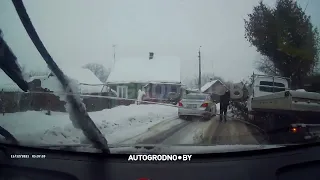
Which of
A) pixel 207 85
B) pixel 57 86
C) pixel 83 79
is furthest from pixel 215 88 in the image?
pixel 57 86

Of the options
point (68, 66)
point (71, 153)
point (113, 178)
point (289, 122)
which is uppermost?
point (68, 66)

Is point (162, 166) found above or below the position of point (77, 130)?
below

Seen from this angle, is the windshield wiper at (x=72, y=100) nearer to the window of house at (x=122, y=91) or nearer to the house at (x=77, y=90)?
the house at (x=77, y=90)

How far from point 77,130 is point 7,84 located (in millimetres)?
722

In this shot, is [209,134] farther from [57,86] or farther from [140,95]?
[57,86]

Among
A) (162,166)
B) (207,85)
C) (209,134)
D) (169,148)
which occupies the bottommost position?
(162,166)

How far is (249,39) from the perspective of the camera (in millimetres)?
2430

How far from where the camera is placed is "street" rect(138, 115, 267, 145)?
2.40 m

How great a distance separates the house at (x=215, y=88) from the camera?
244 centimetres

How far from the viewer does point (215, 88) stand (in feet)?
8.06

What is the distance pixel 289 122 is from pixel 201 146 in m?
0.81

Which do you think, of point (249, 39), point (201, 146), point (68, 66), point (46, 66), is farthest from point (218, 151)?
point (46, 66)

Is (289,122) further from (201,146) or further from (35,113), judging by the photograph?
(35,113)

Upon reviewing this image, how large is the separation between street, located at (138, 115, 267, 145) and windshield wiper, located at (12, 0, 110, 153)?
39 centimetres
